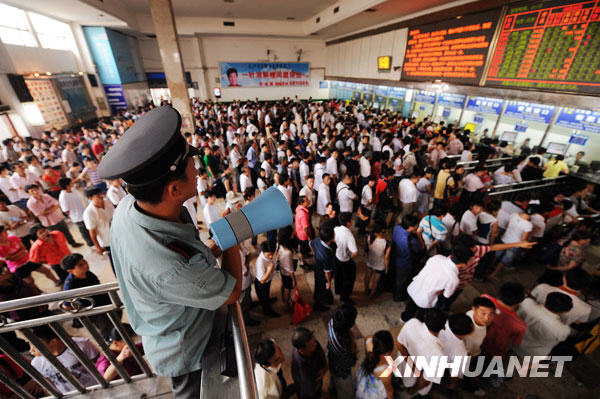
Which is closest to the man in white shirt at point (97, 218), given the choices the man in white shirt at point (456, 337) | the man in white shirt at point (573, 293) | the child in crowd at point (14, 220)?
the child in crowd at point (14, 220)

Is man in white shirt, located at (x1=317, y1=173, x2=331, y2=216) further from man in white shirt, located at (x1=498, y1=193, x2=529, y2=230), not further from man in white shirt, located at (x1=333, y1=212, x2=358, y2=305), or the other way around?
man in white shirt, located at (x1=498, y1=193, x2=529, y2=230)

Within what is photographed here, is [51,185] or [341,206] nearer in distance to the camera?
[341,206]

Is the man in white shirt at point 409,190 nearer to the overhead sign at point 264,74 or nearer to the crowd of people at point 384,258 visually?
the crowd of people at point 384,258

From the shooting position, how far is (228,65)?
60.6 feet

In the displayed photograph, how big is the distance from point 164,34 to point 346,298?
966 centimetres

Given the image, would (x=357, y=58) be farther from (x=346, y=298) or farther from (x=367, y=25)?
(x=346, y=298)

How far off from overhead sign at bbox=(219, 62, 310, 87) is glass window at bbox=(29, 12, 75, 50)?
335 inches

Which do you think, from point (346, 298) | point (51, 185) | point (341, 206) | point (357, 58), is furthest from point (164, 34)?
point (357, 58)

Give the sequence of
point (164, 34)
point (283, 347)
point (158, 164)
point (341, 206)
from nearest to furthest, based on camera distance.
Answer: point (158, 164)
point (283, 347)
point (341, 206)
point (164, 34)

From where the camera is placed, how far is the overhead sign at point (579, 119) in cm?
560

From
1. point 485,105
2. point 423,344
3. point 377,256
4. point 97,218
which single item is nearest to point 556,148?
point 485,105

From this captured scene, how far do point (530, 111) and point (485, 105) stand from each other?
131cm

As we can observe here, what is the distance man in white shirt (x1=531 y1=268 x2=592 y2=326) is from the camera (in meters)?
2.64

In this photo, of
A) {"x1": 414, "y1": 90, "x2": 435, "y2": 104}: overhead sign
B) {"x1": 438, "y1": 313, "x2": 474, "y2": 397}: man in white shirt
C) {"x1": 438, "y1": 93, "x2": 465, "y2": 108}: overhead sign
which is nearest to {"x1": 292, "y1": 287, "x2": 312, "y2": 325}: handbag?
{"x1": 438, "y1": 313, "x2": 474, "y2": 397}: man in white shirt
